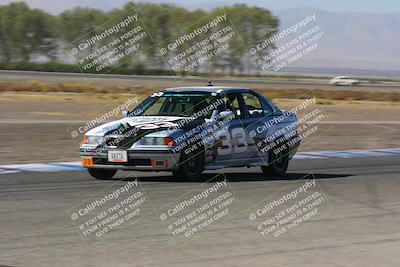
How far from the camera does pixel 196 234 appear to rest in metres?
8.04

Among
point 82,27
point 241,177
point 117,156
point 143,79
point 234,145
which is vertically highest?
point 82,27

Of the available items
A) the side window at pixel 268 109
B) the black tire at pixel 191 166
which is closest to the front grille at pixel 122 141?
the black tire at pixel 191 166

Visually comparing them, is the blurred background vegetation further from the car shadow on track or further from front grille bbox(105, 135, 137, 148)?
front grille bbox(105, 135, 137, 148)

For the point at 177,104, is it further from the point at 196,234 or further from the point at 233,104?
the point at 196,234

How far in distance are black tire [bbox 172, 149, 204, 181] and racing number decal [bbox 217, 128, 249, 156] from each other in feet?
1.45

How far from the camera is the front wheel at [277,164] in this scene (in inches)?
536

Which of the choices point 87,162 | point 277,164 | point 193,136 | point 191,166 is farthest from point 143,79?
point 193,136

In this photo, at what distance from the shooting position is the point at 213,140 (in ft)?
40.2

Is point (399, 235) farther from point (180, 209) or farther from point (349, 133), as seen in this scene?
point (349, 133)

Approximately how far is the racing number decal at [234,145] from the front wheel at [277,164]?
83 cm

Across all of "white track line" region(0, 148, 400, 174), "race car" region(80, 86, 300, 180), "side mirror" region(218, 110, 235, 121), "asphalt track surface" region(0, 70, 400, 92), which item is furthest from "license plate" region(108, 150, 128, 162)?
"asphalt track surface" region(0, 70, 400, 92)

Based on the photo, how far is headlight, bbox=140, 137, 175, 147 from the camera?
11594 millimetres

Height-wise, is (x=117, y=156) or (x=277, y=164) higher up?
(x=117, y=156)

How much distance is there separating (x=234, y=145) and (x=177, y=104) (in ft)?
3.58
